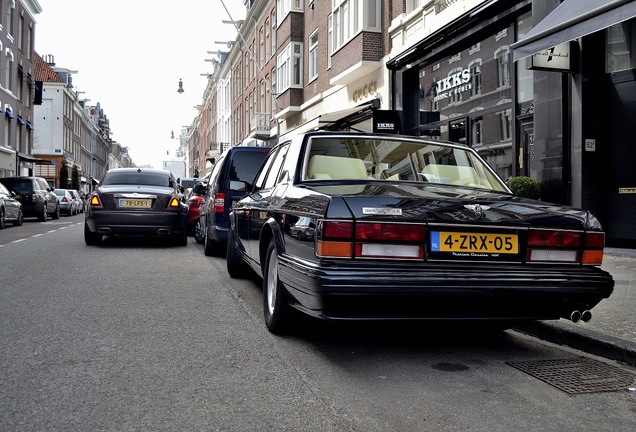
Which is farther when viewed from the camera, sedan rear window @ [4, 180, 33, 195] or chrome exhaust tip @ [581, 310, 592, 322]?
sedan rear window @ [4, 180, 33, 195]

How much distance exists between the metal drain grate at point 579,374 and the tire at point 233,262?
3907 millimetres

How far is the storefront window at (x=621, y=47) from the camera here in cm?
952

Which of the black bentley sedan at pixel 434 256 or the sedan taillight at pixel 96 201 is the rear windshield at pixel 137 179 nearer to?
the sedan taillight at pixel 96 201

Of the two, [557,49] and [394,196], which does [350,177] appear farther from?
[557,49]

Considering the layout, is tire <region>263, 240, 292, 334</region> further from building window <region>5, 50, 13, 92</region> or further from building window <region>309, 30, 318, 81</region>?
building window <region>5, 50, 13, 92</region>

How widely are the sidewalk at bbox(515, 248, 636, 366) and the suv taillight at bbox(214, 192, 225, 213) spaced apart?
219 inches

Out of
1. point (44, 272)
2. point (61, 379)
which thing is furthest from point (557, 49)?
point (61, 379)

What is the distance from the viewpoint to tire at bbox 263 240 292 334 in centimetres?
447

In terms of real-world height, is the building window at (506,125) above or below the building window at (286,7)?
below

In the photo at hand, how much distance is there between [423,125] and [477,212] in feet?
42.0

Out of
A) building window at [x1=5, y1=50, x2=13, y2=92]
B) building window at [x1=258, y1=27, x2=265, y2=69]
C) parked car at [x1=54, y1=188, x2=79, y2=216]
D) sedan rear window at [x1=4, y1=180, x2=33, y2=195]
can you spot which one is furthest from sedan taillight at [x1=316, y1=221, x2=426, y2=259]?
building window at [x1=5, y1=50, x2=13, y2=92]

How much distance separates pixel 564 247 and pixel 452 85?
11.2 metres

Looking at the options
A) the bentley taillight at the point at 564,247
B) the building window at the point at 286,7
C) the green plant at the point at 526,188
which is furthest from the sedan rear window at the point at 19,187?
the bentley taillight at the point at 564,247

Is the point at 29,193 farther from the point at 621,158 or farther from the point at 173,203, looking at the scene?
the point at 621,158
